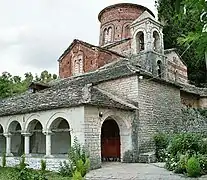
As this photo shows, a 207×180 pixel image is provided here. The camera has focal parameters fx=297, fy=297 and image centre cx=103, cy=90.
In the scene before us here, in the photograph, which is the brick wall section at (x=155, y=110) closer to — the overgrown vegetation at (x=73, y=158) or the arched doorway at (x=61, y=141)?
the overgrown vegetation at (x=73, y=158)

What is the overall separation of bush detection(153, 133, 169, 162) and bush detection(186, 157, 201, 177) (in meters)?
5.31

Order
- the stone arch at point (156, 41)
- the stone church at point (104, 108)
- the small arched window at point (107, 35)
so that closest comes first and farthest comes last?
the stone church at point (104, 108) → the stone arch at point (156, 41) → the small arched window at point (107, 35)

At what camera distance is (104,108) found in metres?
14.8

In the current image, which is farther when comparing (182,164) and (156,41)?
(156,41)

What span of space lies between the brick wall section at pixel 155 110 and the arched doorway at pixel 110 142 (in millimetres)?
1651

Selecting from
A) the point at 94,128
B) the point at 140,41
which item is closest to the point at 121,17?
the point at 140,41

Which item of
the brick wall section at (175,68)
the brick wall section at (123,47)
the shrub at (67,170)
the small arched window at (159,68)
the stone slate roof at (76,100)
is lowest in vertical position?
the shrub at (67,170)

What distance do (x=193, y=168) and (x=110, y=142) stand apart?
25.3 feet

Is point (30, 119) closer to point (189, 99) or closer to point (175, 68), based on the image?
point (189, 99)

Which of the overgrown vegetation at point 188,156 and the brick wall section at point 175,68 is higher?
the brick wall section at point 175,68

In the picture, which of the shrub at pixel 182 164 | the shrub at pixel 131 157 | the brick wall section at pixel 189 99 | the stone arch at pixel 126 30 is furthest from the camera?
the stone arch at pixel 126 30

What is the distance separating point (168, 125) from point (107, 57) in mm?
8965

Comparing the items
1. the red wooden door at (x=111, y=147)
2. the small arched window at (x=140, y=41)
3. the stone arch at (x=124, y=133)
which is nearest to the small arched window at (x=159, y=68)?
the small arched window at (x=140, y=41)

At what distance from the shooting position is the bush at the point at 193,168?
1071 cm
